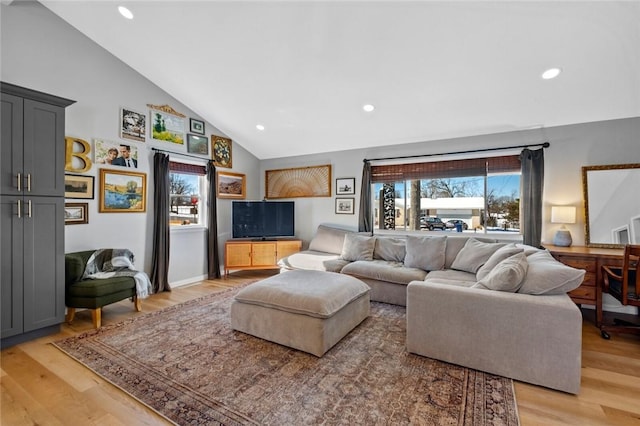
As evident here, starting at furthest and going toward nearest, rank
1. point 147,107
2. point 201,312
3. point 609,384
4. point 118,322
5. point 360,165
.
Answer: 1. point 360,165
2. point 147,107
3. point 201,312
4. point 118,322
5. point 609,384

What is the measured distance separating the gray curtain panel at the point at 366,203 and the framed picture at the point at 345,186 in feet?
0.74

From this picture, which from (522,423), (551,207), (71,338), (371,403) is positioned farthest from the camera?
(551,207)

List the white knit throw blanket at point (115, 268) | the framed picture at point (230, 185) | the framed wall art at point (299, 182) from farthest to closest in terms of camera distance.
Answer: the framed wall art at point (299, 182) → the framed picture at point (230, 185) → the white knit throw blanket at point (115, 268)

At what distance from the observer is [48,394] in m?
1.83

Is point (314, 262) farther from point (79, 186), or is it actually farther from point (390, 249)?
point (79, 186)

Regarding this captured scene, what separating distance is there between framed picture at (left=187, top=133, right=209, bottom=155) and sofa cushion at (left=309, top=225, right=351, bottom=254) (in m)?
2.44

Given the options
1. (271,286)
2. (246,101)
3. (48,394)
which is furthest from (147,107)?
(48,394)

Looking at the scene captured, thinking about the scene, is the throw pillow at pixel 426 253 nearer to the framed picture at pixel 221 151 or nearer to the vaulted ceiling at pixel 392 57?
the vaulted ceiling at pixel 392 57

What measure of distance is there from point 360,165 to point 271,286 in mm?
3024

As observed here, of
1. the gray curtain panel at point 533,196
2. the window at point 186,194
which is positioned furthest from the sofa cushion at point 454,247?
the window at point 186,194

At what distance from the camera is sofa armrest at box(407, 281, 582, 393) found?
5.98 feet

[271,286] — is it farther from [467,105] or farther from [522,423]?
[467,105]

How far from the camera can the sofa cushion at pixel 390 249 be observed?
4152 mm

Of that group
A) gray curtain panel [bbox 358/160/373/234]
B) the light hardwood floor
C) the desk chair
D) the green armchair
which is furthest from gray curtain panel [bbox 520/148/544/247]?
the green armchair
